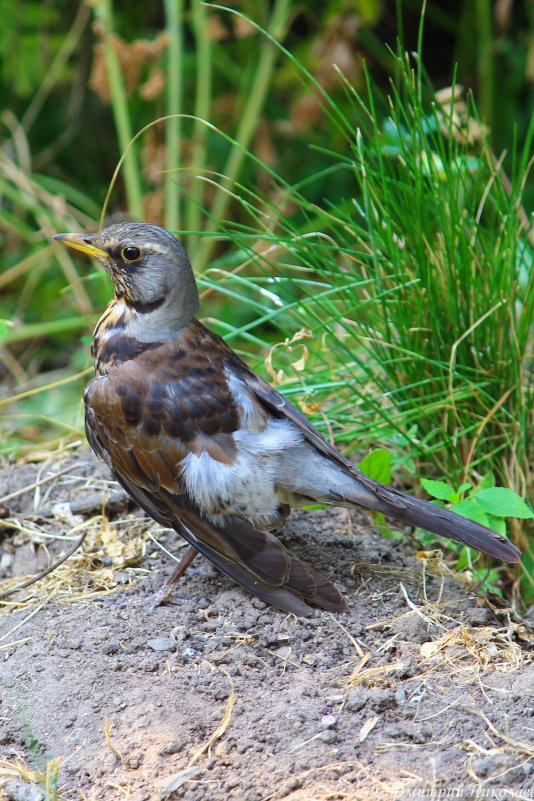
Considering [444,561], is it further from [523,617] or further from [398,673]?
[398,673]

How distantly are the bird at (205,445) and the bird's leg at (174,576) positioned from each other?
1 centimetres

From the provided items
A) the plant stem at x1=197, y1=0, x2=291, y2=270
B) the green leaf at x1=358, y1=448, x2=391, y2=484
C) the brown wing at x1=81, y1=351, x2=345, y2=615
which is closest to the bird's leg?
the brown wing at x1=81, y1=351, x2=345, y2=615

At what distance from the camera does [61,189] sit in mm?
6547

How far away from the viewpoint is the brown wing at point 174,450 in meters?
3.01

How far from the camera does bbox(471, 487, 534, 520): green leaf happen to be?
300 cm

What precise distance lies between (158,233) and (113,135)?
4.27 m

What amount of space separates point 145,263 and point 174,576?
107 cm

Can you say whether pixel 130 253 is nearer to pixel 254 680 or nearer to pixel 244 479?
pixel 244 479

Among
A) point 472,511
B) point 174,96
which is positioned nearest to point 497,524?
point 472,511

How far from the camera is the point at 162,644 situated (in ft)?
9.48

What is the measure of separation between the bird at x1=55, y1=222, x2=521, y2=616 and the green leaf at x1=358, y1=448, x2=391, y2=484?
0.25m

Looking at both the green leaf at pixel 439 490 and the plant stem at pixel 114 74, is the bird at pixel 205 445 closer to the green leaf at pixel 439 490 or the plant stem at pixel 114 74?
the green leaf at pixel 439 490

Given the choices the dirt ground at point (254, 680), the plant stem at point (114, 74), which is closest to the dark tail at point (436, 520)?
the dirt ground at point (254, 680)

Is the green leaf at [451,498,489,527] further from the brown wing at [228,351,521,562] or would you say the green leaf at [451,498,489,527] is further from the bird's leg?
the bird's leg
